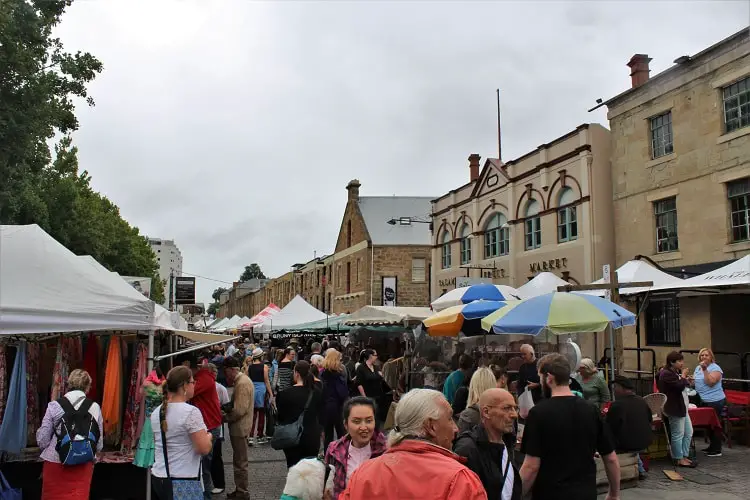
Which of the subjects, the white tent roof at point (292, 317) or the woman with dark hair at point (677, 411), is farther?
the white tent roof at point (292, 317)

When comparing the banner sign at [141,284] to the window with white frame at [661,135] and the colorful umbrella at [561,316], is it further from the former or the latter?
the window with white frame at [661,135]

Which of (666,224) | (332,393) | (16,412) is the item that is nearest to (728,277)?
(666,224)

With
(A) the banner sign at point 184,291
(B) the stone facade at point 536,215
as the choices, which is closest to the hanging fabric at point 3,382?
(B) the stone facade at point 536,215

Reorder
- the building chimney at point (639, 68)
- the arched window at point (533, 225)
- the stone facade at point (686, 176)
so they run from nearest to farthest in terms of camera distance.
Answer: the stone facade at point (686, 176) < the building chimney at point (639, 68) < the arched window at point (533, 225)

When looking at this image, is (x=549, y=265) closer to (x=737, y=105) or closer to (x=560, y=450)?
(x=737, y=105)

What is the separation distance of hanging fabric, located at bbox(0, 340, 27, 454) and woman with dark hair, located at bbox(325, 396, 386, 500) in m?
4.13

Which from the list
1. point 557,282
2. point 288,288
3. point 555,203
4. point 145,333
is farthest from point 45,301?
point 288,288

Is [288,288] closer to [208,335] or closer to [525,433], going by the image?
[208,335]

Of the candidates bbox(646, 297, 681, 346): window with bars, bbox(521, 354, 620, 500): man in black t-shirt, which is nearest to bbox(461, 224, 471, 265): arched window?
bbox(646, 297, 681, 346): window with bars

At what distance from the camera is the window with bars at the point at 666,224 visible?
1686 centimetres

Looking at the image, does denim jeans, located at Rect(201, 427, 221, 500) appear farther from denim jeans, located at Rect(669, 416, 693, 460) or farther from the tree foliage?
the tree foliage

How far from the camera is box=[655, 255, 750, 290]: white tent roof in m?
11.8

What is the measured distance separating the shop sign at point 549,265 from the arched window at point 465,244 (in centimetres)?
540

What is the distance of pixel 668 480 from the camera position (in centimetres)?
849
